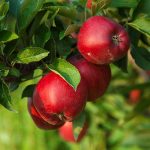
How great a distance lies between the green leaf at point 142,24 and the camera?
3.52ft

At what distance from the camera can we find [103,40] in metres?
1.04

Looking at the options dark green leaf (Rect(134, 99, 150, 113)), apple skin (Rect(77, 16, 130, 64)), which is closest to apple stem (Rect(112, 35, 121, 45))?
apple skin (Rect(77, 16, 130, 64))

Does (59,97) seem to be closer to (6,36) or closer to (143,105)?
(6,36)

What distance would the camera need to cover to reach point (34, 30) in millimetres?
1117

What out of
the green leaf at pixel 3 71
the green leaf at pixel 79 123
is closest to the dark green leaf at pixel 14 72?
the green leaf at pixel 3 71

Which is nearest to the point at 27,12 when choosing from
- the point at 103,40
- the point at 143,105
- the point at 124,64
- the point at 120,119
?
the point at 103,40

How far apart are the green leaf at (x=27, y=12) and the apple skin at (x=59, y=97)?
0.12m

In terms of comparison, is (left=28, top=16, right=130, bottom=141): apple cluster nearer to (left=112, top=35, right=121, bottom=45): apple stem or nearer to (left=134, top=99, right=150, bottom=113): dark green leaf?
(left=112, top=35, right=121, bottom=45): apple stem

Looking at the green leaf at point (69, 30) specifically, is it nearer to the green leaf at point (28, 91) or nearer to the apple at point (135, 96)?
the green leaf at point (28, 91)

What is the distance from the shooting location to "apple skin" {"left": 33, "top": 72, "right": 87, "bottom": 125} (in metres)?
1.06

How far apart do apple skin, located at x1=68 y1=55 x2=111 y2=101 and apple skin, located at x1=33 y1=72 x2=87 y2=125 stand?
24 mm

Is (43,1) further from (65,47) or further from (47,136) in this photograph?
(47,136)

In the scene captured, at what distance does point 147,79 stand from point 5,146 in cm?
130

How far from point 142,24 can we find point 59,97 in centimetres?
23
